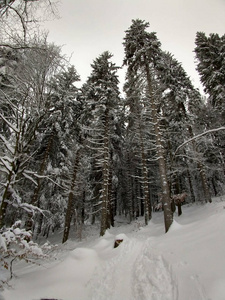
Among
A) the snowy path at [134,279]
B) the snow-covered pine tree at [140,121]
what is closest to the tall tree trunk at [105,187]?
the snow-covered pine tree at [140,121]

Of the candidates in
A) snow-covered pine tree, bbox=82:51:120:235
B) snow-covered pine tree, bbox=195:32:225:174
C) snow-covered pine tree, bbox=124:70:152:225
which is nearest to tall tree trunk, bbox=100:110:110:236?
snow-covered pine tree, bbox=82:51:120:235

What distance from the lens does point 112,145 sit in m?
16.2

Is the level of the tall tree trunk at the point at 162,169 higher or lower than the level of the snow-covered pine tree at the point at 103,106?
lower

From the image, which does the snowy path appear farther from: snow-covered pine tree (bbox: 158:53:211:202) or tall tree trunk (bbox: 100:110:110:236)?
snow-covered pine tree (bbox: 158:53:211:202)

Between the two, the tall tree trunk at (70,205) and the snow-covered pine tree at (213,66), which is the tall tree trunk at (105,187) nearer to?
the tall tree trunk at (70,205)

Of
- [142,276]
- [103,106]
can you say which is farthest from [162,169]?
[103,106]

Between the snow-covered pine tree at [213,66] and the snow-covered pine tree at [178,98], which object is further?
the snow-covered pine tree at [178,98]

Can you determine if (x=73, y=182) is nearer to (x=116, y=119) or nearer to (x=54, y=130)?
(x=54, y=130)

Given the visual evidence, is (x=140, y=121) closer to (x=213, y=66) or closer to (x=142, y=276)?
(x=213, y=66)

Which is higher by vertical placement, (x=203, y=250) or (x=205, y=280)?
(x=203, y=250)

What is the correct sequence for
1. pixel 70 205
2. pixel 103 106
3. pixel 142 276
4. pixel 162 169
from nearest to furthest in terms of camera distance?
pixel 142 276, pixel 162 169, pixel 103 106, pixel 70 205

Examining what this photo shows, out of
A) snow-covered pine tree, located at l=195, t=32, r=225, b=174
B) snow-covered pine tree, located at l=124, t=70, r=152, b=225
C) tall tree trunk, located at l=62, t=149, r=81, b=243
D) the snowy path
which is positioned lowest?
the snowy path

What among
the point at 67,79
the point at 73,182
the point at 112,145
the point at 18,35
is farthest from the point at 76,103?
the point at 18,35

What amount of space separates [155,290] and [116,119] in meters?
12.3
